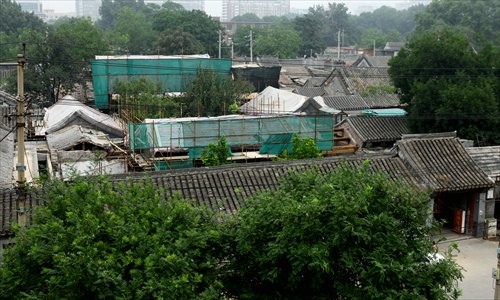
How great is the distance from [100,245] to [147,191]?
1.52 metres

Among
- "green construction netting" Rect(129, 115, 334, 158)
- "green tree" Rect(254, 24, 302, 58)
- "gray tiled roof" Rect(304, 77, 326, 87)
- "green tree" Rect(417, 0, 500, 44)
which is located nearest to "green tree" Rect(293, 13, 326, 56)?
"green tree" Rect(254, 24, 302, 58)

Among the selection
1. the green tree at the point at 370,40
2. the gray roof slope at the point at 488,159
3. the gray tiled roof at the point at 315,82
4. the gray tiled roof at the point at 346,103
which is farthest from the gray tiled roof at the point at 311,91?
the green tree at the point at 370,40

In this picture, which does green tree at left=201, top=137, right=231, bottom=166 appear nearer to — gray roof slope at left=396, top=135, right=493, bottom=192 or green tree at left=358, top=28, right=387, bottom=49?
gray roof slope at left=396, top=135, right=493, bottom=192

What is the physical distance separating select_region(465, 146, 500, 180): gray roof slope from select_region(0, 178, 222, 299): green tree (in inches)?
507

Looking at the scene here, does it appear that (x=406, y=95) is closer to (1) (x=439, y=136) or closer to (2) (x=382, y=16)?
(1) (x=439, y=136)

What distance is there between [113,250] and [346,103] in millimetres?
27613

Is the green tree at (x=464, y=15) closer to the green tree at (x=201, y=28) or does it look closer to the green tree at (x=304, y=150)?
the green tree at (x=201, y=28)

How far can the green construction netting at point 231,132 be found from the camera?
22359mm

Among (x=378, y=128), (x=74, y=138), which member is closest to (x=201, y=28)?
(x=378, y=128)

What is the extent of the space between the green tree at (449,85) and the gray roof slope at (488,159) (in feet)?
10.8

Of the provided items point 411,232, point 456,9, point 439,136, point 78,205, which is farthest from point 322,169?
point 456,9

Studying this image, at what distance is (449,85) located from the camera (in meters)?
25.0

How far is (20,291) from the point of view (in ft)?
28.1

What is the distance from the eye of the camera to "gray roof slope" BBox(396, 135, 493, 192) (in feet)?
61.7
